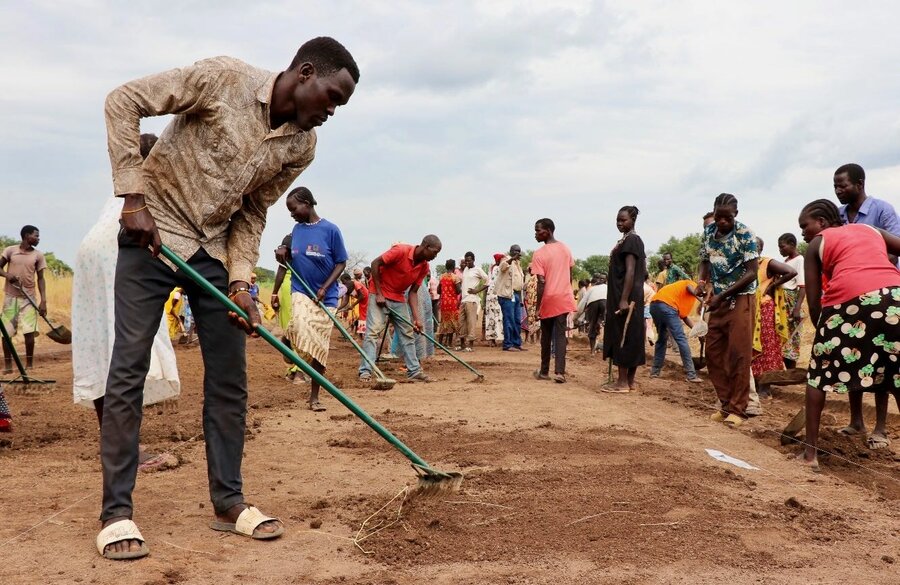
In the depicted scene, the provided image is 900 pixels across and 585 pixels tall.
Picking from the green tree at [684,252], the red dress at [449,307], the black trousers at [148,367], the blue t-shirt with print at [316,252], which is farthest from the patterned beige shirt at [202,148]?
the green tree at [684,252]

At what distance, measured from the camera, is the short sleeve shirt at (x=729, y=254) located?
6914 mm

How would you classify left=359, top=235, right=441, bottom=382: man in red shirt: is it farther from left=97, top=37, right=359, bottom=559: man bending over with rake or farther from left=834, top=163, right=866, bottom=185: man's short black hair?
left=97, top=37, right=359, bottom=559: man bending over with rake

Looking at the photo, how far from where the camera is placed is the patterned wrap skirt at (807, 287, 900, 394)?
5223mm

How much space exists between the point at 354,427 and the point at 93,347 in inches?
88.8

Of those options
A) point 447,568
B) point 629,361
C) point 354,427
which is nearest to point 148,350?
point 447,568

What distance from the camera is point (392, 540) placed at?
11.2 feet

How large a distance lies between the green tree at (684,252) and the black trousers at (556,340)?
20727mm

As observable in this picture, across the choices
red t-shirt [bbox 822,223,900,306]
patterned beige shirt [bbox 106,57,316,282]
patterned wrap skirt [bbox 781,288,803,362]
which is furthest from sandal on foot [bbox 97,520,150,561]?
patterned wrap skirt [bbox 781,288,803,362]

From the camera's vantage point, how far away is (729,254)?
7020 millimetres

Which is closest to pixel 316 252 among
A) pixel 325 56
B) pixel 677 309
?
pixel 325 56

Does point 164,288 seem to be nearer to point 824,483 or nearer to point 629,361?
point 824,483

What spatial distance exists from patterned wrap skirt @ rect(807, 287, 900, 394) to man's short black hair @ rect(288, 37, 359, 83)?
3669mm

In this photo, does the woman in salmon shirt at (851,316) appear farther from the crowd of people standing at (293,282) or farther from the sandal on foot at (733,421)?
the sandal on foot at (733,421)

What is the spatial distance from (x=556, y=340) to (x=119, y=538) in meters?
7.38
